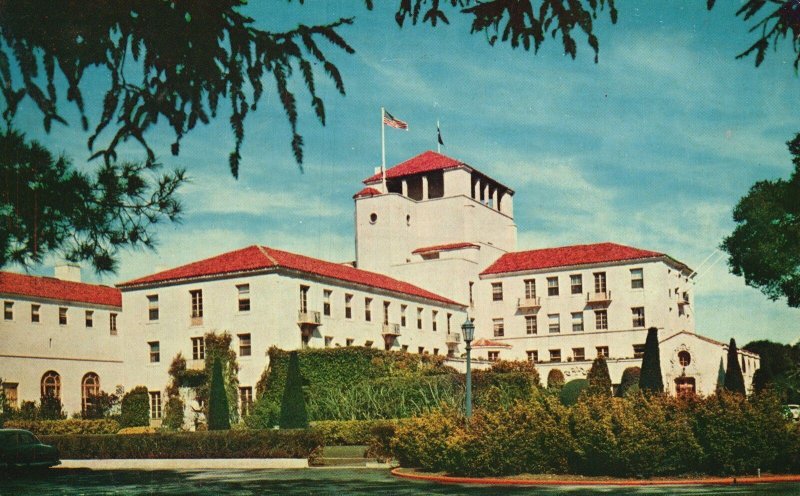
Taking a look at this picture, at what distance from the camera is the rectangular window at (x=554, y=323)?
63.2 meters

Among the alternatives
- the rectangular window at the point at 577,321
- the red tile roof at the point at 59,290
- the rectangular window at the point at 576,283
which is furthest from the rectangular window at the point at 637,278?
the red tile roof at the point at 59,290

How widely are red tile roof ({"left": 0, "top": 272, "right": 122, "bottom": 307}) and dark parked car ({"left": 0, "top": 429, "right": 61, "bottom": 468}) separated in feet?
77.0

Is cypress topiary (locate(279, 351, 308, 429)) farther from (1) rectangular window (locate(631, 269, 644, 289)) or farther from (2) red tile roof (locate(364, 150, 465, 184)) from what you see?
(2) red tile roof (locate(364, 150, 465, 184))

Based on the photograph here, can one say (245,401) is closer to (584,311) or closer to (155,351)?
(155,351)

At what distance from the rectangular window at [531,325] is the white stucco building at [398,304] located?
93mm

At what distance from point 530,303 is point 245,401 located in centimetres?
2469

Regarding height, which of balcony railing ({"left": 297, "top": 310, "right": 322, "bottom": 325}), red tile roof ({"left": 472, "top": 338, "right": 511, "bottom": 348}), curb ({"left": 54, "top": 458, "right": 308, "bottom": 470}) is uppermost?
balcony railing ({"left": 297, "top": 310, "right": 322, "bottom": 325})

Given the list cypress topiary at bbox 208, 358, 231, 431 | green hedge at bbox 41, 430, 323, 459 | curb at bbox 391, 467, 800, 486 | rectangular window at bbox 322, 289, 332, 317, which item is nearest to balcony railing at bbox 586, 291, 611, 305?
rectangular window at bbox 322, 289, 332, 317

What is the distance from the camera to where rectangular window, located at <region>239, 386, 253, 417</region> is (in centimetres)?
4616

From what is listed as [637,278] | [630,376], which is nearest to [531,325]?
[637,278]

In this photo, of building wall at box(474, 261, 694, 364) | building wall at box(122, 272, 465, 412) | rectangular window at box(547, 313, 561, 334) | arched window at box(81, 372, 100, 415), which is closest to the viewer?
building wall at box(122, 272, 465, 412)

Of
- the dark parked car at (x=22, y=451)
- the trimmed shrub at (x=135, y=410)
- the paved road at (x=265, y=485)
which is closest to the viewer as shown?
the paved road at (x=265, y=485)

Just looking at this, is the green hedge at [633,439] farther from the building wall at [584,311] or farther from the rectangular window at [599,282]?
the rectangular window at [599,282]

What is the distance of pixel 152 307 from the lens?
168ft
